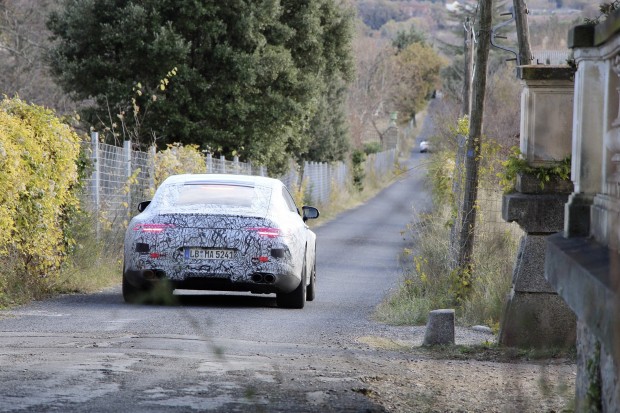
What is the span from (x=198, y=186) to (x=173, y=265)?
4.54ft

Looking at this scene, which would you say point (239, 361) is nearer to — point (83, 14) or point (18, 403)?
point (18, 403)

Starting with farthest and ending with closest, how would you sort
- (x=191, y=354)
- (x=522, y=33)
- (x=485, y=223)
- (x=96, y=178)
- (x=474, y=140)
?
(x=522, y=33) < (x=96, y=178) < (x=485, y=223) < (x=474, y=140) < (x=191, y=354)

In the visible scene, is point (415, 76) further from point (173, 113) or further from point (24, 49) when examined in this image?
point (173, 113)

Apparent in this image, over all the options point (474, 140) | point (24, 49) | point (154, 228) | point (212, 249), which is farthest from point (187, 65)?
point (212, 249)

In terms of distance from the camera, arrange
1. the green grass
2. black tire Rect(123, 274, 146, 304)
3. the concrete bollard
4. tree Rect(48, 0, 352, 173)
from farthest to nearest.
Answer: tree Rect(48, 0, 352, 173) → black tire Rect(123, 274, 146, 304) → the green grass → the concrete bollard

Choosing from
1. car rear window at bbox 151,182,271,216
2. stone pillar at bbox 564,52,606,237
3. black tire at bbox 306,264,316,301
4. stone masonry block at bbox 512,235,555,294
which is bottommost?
black tire at bbox 306,264,316,301

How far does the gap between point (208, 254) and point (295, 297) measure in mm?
1409

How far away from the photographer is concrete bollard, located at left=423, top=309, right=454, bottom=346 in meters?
11.2

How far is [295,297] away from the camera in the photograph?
14.6 meters

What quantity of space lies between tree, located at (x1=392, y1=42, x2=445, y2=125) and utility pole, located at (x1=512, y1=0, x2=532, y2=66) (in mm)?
96345

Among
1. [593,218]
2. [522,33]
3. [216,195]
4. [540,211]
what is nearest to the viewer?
[593,218]

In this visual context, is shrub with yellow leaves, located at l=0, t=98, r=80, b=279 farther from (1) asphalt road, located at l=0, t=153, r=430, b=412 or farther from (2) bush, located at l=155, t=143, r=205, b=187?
(2) bush, located at l=155, t=143, r=205, b=187

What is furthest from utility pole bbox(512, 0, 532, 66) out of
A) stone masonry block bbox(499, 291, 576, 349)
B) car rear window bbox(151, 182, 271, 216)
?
stone masonry block bbox(499, 291, 576, 349)

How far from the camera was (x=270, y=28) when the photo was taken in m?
33.1
